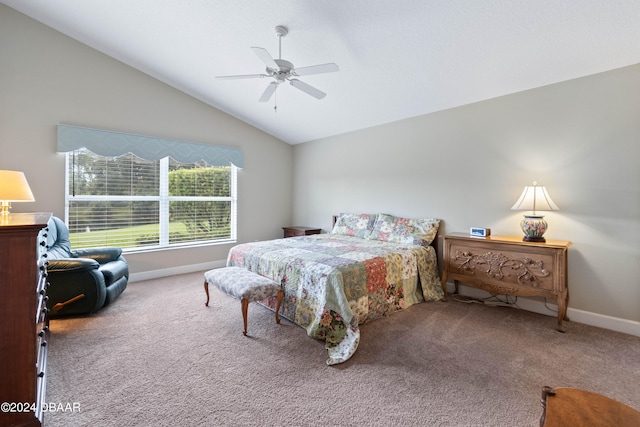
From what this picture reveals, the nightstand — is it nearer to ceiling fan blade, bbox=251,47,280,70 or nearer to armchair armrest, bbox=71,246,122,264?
armchair armrest, bbox=71,246,122,264

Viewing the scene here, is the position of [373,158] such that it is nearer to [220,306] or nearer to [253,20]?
[253,20]

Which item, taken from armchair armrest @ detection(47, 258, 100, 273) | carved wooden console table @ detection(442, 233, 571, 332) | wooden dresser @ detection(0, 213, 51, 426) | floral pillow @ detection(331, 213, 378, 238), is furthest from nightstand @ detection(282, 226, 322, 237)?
wooden dresser @ detection(0, 213, 51, 426)

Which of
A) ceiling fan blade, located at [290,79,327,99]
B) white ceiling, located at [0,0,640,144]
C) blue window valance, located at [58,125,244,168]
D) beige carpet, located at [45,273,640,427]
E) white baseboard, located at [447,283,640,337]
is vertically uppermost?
white ceiling, located at [0,0,640,144]

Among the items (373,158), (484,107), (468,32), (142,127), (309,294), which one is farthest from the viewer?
(373,158)

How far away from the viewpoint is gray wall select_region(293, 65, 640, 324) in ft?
8.78

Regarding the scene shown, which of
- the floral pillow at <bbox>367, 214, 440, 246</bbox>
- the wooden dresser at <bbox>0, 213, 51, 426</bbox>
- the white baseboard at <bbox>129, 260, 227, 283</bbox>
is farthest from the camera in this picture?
the white baseboard at <bbox>129, 260, 227, 283</bbox>

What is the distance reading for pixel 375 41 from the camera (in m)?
2.78

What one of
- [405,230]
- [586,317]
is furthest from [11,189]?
[586,317]

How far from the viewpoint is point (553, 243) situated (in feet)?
9.14

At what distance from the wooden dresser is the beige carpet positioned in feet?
0.89

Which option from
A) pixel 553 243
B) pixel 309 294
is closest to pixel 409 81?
pixel 553 243

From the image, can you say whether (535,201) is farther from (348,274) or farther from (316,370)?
(316,370)

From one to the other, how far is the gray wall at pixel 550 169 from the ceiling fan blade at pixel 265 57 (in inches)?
96.3

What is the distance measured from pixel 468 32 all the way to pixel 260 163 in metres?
3.97
